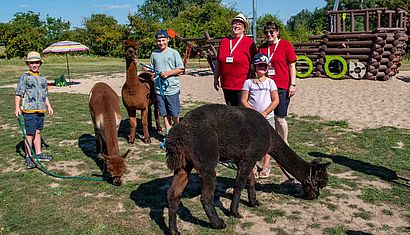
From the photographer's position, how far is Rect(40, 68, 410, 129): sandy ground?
9838 millimetres

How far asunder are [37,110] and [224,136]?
3541 mm

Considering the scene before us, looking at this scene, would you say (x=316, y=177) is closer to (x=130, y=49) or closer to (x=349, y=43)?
(x=130, y=49)

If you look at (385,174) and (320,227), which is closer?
(320,227)

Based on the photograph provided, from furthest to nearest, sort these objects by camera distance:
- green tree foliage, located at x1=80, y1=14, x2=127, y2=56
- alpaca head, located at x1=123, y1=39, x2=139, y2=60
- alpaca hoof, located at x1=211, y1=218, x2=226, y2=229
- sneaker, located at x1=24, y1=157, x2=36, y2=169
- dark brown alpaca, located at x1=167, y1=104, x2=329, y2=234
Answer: green tree foliage, located at x1=80, y1=14, x2=127, y2=56, alpaca head, located at x1=123, y1=39, x2=139, y2=60, sneaker, located at x1=24, y1=157, x2=36, y2=169, alpaca hoof, located at x1=211, y1=218, x2=226, y2=229, dark brown alpaca, located at x1=167, y1=104, x2=329, y2=234

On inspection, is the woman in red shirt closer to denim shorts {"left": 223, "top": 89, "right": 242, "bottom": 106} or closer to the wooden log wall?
denim shorts {"left": 223, "top": 89, "right": 242, "bottom": 106}

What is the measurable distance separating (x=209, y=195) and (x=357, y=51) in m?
15.1

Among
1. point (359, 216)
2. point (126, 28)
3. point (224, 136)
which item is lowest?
point (359, 216)

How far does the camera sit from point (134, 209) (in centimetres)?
482

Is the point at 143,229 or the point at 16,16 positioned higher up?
the point at 16,16

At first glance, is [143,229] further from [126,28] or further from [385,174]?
[126,28]

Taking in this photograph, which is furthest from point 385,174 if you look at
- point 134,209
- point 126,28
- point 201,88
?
point 126,28

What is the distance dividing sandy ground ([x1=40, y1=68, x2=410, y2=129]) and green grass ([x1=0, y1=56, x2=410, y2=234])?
145cm

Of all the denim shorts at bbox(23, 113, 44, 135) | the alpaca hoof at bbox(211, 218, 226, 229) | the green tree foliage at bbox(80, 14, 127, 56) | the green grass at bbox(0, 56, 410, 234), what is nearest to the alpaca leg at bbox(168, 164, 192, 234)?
the green grass at bbox(0, 56, 410, 234)

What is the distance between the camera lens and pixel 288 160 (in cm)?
454
